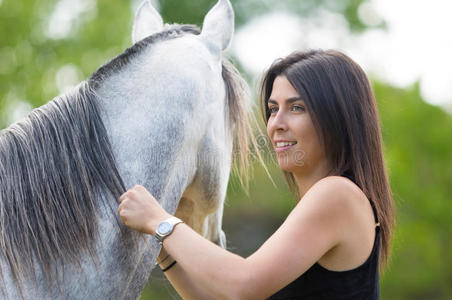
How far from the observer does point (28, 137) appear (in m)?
1.91

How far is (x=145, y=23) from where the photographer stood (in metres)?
2.60

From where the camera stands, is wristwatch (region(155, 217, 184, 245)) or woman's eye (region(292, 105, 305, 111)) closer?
wristwatch (region(155, 217, 184, 245))

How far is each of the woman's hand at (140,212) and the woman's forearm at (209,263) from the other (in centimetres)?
9

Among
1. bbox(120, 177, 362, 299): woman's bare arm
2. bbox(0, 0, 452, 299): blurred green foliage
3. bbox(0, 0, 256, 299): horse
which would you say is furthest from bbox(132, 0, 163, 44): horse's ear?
bbox(0, 0, 452, 299): blurred green foliage

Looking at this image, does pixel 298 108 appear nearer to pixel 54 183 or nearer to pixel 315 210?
pixel 315 210

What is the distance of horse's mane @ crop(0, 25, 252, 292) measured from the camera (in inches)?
70.6

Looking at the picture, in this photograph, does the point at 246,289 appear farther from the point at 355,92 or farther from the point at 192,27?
the point at 192,27

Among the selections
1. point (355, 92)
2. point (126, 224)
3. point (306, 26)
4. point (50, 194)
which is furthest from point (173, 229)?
point (306, 26)

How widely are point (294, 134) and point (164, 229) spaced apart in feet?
2.07

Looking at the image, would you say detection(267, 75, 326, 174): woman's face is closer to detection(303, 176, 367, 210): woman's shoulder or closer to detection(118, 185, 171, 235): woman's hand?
detection(303, 176, 367, 210): woman's shoulder

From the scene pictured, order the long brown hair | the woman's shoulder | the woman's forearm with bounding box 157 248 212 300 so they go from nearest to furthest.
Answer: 1. the woman's shoulder
2. the long brown hair
3. the woman's forearm with bounding box 157 248 212 300

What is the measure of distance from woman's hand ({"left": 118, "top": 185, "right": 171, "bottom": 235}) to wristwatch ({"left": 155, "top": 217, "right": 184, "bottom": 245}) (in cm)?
2

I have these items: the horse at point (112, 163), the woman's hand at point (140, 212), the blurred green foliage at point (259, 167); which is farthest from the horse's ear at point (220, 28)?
the blurred green foliage at point (259, 167)

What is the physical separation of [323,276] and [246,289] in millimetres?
345
